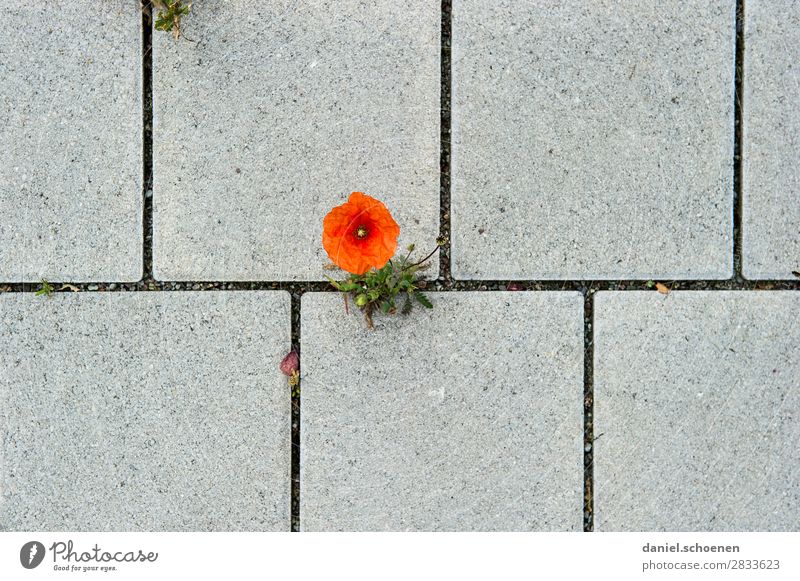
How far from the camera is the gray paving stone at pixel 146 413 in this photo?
2.22 m

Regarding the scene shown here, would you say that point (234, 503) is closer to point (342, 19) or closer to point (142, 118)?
point (142, 118)

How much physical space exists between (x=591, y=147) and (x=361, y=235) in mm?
870

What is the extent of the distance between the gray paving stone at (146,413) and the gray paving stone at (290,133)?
0.18 m

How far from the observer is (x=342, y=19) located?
7.34 feet

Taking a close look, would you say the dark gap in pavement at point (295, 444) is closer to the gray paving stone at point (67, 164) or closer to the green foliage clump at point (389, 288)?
the green foliage clump at point (389, 288)

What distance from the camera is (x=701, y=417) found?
2201 millimetres

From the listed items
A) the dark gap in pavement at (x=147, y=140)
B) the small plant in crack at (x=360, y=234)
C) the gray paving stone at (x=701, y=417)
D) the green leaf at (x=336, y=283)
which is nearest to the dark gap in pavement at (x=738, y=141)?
the gray paving stone at (x=701, y=417)

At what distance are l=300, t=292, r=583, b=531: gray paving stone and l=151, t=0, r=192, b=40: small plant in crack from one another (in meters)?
1.13

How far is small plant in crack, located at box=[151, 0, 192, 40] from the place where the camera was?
218 cm

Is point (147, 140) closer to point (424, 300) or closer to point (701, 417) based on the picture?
point (424, 300)

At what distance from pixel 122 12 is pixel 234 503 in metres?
1.67

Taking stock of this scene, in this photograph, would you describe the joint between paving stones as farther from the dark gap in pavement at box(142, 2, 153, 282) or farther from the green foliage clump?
the dark gap in pavement at box(142, 2, 153, 282)

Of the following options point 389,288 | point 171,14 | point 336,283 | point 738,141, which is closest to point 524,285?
point 389,288

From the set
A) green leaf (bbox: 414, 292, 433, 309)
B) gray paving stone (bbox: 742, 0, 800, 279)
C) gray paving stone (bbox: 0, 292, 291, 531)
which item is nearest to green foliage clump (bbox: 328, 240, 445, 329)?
green leaf (bbox: 414, 292, 433, 309)
